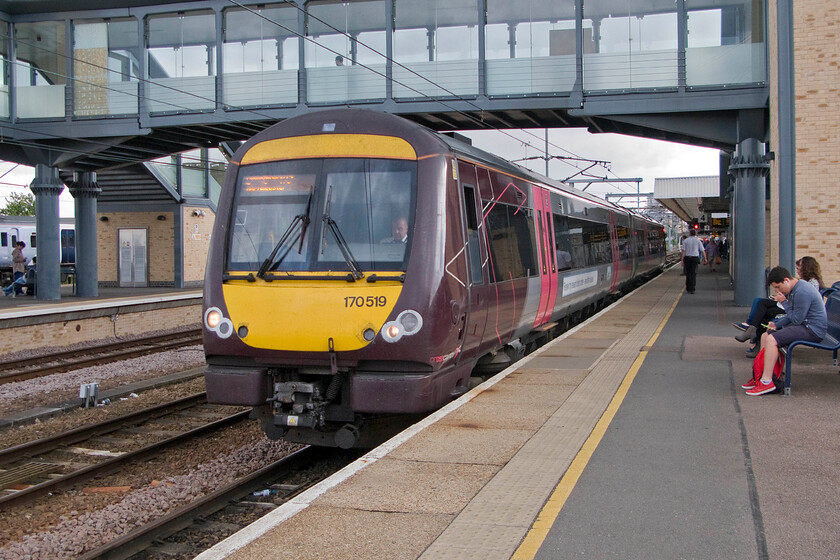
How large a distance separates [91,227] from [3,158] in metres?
3.21

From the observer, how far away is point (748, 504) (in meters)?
4.20

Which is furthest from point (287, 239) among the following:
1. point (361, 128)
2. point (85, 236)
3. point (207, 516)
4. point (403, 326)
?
point (85, 236)

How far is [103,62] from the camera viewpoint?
21.8 meters

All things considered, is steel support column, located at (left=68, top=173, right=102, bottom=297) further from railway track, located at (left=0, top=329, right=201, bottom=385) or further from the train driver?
the train driver

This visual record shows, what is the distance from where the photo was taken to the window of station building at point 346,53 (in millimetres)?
19453

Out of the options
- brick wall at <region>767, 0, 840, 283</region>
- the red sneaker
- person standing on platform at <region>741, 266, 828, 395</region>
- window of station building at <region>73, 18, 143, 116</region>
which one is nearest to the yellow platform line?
the red sneaker

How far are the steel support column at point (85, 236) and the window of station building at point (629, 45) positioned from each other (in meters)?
15.9

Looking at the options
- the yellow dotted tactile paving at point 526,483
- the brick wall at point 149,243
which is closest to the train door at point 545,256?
the yellow dotted tactile paving at point 526,483

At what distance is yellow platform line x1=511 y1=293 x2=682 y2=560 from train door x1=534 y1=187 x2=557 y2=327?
288cm

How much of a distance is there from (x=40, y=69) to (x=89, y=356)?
12090 mm

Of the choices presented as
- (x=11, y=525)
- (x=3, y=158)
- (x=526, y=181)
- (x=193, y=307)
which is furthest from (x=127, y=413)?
(x=3, y=158)

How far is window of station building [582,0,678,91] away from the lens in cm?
1772

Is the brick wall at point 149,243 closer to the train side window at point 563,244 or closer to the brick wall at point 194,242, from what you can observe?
the brick wall at point 194,242

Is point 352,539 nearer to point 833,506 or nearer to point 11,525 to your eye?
point 833,506
